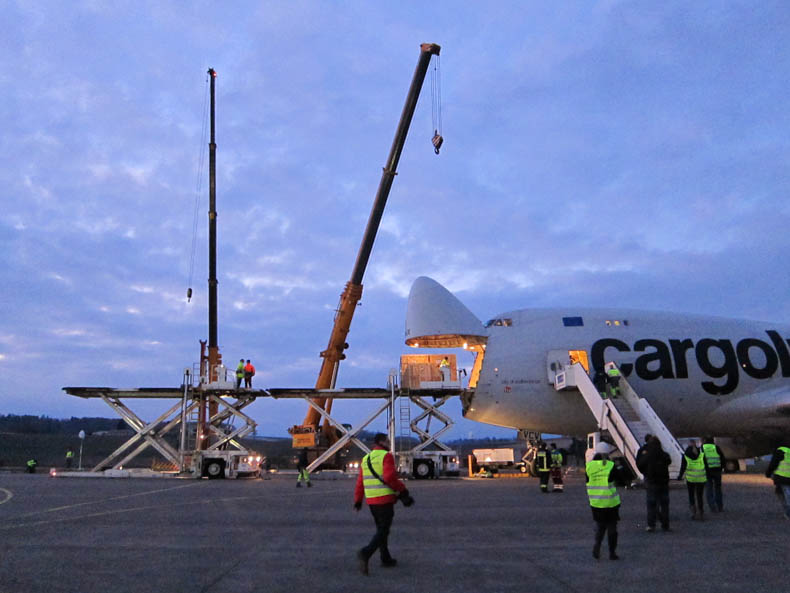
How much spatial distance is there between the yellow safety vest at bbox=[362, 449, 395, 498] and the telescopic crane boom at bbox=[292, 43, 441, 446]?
22.2 meters

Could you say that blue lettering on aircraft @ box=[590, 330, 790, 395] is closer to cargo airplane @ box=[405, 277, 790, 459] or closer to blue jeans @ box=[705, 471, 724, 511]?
cargo airplane @ box=[405, 277, 790, 459]

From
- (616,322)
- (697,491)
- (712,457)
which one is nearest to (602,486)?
(697,491)

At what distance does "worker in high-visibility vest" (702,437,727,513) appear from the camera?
13.2 m

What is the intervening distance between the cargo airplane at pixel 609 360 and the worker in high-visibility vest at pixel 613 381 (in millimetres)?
1797

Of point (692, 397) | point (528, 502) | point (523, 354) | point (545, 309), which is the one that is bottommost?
point (528, 502)

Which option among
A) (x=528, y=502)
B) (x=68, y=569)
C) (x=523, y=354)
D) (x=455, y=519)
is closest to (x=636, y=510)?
(x=528, y=502)

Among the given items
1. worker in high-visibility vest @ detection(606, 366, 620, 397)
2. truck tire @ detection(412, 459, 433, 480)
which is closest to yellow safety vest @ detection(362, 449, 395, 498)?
worker in high-visibility vest @ detection(606, 366, 620, 397)

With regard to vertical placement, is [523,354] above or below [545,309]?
below

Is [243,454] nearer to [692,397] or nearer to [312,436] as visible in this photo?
[312,436]

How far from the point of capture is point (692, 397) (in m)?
27.8

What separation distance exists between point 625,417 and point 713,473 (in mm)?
10647

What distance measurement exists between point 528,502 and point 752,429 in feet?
60.0

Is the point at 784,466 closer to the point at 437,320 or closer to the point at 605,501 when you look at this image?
the point at 605,501

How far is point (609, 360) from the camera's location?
27.4 meters
